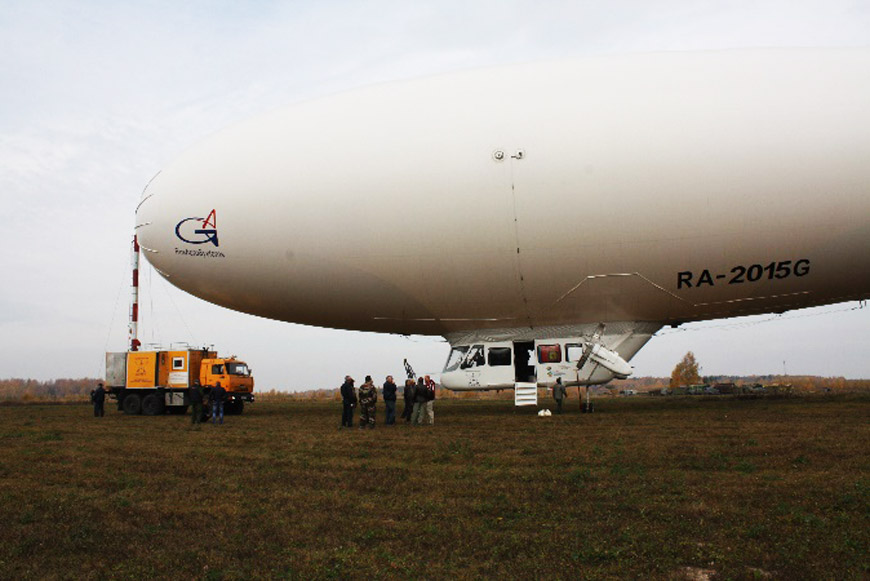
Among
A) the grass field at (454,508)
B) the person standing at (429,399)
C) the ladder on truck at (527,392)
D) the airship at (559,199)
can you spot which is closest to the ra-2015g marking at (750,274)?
the airship at (559,199)

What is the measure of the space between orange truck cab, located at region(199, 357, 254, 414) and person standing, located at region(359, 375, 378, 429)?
10.9m

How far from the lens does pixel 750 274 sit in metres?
17.7

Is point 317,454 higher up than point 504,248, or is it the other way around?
point 504,248

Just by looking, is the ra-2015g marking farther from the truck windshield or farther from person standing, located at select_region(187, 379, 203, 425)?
the truck windshield

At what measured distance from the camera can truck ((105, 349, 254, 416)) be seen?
29391 mm

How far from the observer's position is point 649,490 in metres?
8.93

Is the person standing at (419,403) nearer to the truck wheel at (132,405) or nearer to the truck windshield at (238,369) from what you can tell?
the truck windshield at (238,369)

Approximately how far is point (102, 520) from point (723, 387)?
164 ft

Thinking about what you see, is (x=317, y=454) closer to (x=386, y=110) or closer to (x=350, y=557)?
(x=350, y=557)

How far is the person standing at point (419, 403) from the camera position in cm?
2031

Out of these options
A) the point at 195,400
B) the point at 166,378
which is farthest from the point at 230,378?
the point at 195,400

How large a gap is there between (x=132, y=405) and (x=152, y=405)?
1.20 meters

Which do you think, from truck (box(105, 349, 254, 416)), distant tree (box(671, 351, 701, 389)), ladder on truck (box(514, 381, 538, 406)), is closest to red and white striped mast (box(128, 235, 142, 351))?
truck (box(105, 349, 254, 416))

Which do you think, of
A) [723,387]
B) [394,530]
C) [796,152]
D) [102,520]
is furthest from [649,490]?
[723,387]
